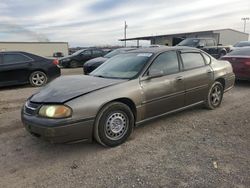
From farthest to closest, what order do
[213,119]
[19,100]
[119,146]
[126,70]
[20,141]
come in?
1. [19,100]
2. [213,119]
3. [126,70]
4. [20,141]
5. [119,146]

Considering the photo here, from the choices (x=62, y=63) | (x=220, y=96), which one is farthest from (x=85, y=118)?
(x=62, y=63)

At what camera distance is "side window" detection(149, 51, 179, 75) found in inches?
187

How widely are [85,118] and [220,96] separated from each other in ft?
12.2

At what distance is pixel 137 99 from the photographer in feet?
14.1

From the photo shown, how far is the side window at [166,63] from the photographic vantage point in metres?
4.75

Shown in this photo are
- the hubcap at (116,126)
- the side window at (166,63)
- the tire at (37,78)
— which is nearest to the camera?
the hubcap at (116,126)

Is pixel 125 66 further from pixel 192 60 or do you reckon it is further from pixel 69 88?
pixel 192 60

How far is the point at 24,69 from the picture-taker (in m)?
9.73

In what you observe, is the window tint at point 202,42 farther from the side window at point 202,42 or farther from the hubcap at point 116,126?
the hubcap at point 116,126

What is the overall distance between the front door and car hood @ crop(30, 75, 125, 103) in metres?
0.55

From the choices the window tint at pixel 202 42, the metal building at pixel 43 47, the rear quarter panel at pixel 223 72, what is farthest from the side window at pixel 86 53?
the metal building at pixel 43 47

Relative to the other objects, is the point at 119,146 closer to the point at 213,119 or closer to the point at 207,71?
the point at 213,119

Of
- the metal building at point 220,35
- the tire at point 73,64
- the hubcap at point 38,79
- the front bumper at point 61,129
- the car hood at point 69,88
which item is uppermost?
the metal building at point 220,35

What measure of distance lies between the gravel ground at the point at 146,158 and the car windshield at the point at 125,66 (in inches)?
40.9
